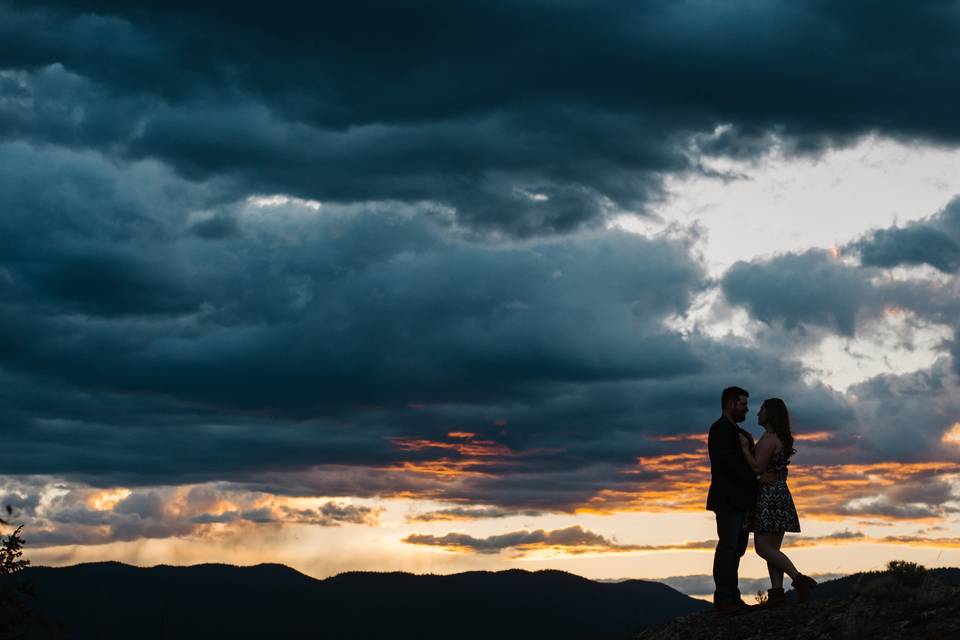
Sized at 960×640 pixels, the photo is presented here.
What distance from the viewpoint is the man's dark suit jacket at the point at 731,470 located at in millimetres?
18203

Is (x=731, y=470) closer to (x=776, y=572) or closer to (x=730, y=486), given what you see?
(x=730, y=486)

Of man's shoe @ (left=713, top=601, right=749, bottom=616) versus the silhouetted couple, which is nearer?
the silhouetted couple

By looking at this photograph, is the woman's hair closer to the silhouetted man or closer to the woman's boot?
the silhouetted man

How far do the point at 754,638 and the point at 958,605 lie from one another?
2.85 m

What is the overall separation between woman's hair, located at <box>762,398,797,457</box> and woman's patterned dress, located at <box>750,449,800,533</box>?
0.78 ft

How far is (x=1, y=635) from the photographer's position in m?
23.6

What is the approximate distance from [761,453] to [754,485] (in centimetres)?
54

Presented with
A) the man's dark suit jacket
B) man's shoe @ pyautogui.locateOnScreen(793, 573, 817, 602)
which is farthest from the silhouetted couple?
man's shoe @ pyautogui.locateOnScreen(793, 573, 817, 602)

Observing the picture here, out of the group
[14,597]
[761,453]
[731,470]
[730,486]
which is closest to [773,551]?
[730,486]

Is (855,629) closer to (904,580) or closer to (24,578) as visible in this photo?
(904,580)

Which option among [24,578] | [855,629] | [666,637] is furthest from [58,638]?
[855,629]

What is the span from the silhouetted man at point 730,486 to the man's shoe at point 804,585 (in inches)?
43.2

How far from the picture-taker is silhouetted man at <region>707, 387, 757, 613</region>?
18.2 meters

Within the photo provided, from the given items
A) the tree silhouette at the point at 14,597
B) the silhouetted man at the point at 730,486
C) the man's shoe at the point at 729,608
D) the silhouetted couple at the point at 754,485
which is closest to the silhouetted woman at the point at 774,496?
the silhouetted couple at the point at 754,485
